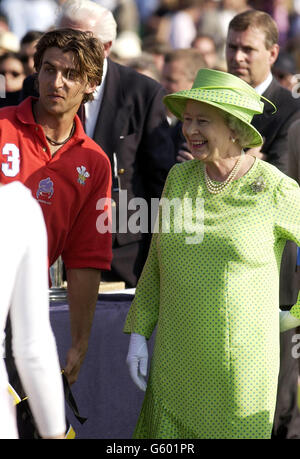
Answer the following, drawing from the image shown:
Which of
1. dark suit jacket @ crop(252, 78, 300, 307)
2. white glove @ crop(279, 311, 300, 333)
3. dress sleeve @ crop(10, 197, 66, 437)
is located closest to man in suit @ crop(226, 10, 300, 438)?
dark suit jacket @ crop(252, 78, 300, 307)

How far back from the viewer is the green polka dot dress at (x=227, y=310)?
11.0 ft

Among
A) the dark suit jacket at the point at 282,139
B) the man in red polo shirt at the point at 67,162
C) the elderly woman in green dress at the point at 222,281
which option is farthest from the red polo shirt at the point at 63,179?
the dark suit jacket at the point at 282,139

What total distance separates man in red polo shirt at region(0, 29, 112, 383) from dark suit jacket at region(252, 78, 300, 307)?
124 centimetres

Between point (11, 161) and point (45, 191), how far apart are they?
16 centimetres

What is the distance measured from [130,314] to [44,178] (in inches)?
24.8

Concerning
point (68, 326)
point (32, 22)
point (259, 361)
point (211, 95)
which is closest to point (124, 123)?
point (68, 326)

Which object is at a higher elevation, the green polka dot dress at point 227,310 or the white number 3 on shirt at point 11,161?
the white number 3 on shirt at point 11,161

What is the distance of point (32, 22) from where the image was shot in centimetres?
996

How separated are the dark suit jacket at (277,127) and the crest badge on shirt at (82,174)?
1.45 metres

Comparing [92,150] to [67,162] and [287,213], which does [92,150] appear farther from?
[287,213]

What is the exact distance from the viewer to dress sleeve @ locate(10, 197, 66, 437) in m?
2.20

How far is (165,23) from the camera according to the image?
10.9 m

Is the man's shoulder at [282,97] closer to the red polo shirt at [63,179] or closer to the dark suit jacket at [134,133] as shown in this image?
the dark suit jacket at [134,133]

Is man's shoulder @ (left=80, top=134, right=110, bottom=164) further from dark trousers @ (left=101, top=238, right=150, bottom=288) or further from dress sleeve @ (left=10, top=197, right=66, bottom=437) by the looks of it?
dress sleeve @ (left=10, top=197, right=66, bottom=437)
